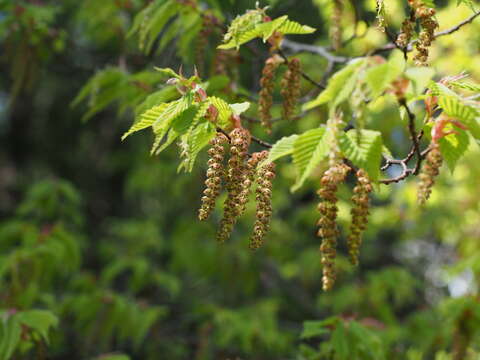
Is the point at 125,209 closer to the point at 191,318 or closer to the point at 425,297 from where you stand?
the point at 191,318

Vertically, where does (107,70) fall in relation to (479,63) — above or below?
below

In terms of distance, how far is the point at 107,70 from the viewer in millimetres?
3314

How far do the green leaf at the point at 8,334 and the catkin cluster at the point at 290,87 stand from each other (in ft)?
5.64

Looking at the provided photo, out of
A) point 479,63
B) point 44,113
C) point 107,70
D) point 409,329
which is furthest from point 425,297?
point 44,113

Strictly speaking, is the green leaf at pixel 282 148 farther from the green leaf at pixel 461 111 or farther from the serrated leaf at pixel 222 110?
the green leaf at pixel 461 111

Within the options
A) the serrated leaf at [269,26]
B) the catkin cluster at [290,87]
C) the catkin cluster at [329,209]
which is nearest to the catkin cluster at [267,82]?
the catkin cluster at [290,87]

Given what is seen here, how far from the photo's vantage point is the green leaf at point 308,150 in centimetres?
163

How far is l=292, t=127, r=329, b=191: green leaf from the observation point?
163cm

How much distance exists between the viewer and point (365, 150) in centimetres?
169

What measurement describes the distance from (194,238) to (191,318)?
46.6 inches

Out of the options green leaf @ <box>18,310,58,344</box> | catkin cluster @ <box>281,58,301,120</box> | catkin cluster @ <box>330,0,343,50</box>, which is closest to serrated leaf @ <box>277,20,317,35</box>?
catkin cluster @ <box>281,58,301,120</box>

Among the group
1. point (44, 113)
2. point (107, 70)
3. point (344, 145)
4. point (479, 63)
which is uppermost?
point (479, 63)

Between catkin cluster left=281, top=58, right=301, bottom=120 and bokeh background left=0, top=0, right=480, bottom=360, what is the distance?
56cm

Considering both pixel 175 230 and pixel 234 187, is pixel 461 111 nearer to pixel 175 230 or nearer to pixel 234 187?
pixel 234 187
